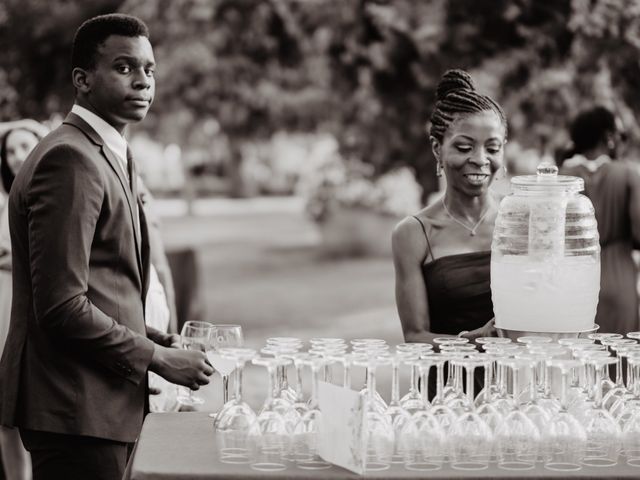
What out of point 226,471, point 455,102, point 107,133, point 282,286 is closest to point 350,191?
point 282,286

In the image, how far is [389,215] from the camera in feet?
74.1

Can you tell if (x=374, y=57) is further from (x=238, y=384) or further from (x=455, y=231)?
(x=238, y=384)

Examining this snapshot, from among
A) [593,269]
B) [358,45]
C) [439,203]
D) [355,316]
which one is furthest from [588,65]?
[355,316]

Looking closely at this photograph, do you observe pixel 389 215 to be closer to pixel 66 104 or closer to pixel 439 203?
pixel 66 104

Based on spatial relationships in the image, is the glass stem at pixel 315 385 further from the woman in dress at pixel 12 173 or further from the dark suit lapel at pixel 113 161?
the woman in dress at pixel 12 173

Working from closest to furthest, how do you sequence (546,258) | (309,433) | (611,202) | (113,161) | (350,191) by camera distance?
(309,433), (546,258), (113,161), (611,202), (350,191)

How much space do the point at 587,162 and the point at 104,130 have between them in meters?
3.54

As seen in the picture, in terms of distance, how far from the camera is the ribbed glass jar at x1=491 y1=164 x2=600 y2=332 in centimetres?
359

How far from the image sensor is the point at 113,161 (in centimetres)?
384

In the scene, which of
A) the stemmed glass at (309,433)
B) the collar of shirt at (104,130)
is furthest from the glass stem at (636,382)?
the collar of shirt at (104,130)

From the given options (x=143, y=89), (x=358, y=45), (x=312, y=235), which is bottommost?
(x=312, y=235)

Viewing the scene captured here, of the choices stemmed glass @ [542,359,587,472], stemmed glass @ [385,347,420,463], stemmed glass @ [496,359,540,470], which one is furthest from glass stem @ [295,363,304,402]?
stemmed glass @ [542,359,587,472]

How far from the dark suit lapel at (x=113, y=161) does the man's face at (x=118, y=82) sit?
0.30 ft

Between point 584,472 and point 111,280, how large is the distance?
165 cm
